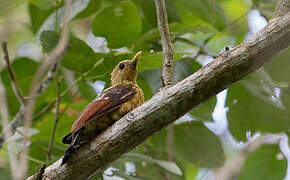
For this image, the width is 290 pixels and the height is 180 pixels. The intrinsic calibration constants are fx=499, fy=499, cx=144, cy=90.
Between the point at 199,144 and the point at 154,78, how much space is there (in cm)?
97

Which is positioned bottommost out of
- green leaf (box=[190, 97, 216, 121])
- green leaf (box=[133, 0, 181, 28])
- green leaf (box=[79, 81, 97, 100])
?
green leaf (box=[190, 97, 216, 121])

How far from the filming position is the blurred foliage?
4.35 m

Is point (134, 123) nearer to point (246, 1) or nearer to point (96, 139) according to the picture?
point (96, 139)

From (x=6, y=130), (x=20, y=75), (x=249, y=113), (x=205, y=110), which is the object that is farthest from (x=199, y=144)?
(x=6, y=130)

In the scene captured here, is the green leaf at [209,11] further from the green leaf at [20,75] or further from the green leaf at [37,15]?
the green leaf at [20,75]

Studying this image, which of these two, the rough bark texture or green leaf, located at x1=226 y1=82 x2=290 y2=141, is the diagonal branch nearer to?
the rough bark texture

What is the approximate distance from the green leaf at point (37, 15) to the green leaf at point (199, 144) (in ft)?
5.68

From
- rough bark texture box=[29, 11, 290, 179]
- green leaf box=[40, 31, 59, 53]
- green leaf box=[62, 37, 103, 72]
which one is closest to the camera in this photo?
rough bark texture box=[29, 11, 290, 179]

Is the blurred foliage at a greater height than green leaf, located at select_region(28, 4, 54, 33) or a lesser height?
lesser

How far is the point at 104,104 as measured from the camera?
3.76 meters

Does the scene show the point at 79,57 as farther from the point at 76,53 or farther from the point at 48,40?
the point at 48,40

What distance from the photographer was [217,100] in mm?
4773

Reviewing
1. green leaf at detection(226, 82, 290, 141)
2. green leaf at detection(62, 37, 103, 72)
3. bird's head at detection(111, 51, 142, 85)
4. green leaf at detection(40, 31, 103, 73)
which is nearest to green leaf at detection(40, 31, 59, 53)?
green leaf at detection(40, 31, 103, 73)

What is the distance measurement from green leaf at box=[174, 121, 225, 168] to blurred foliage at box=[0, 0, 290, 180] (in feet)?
0.03
